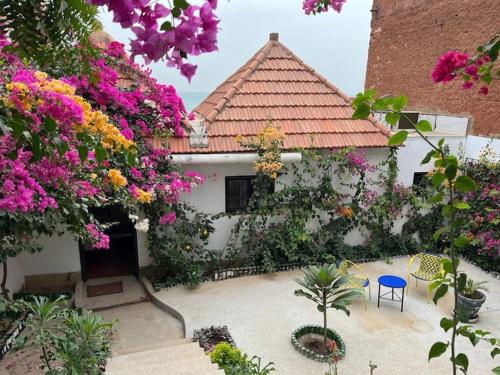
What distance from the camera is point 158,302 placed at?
725 centimetres

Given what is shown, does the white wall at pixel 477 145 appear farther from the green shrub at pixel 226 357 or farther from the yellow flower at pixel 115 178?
the yellow flower at pixel 115 178

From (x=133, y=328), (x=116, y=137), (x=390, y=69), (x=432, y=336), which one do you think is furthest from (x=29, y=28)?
(x=390, y=69)

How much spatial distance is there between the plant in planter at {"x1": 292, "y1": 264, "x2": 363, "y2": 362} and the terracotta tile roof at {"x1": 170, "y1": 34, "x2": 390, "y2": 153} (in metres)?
3.42

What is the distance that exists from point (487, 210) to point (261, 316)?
6.20 metres

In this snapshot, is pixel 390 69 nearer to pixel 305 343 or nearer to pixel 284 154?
pixel 284 154

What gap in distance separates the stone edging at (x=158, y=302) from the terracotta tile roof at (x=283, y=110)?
9.70ft

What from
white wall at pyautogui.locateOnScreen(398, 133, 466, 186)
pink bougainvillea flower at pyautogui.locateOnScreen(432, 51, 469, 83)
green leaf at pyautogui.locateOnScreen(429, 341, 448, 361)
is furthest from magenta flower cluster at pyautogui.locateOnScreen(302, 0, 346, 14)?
white wall at pyautogui.locateOnScreen(398, 133, 466, 186)

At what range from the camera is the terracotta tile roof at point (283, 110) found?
8.29m

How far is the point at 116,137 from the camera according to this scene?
14.2ft

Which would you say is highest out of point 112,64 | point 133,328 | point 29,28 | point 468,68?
point 112,64

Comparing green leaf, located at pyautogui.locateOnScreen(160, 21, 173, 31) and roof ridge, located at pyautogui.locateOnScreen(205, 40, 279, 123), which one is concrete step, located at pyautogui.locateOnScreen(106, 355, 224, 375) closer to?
green leaf, located at pyautogui.locateOnScreen(160, 21, 173, 31)

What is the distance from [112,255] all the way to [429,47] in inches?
491

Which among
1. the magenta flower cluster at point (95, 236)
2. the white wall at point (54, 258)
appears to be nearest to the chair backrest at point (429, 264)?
the magenta flower cluster at point (95, 236)

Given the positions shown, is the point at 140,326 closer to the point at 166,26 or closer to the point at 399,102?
the point at 399,102
